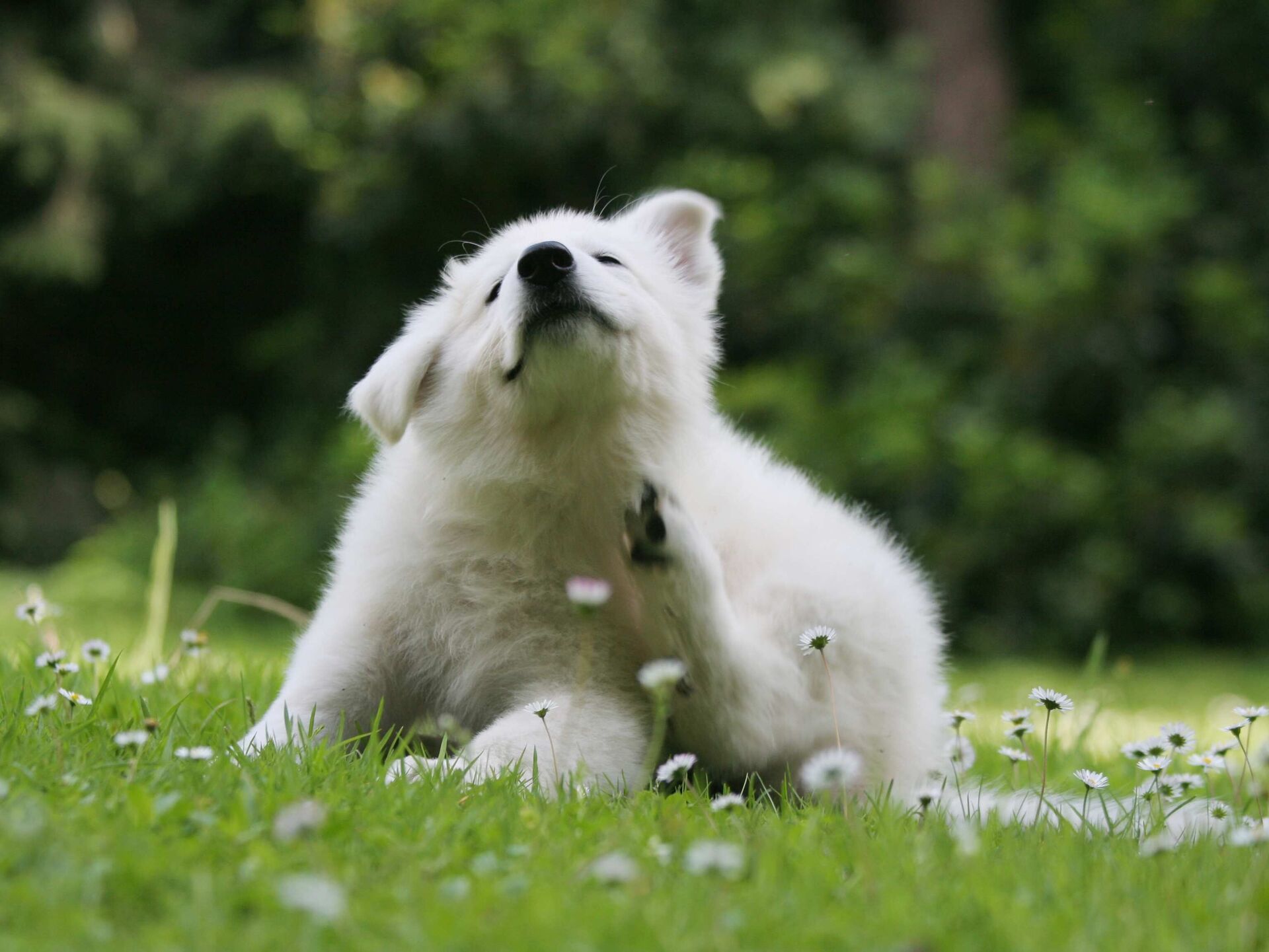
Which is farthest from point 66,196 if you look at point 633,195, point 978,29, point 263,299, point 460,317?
point 460,317

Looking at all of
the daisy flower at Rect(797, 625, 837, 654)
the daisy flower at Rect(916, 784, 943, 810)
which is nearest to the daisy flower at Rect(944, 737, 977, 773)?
the daisy flower at Rect(916, 784, 943, 810)

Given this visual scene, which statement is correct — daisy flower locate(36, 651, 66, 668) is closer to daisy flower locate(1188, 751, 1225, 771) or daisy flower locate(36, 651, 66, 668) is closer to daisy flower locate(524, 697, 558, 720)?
daisy flower locate(524, 697, 558, 720)

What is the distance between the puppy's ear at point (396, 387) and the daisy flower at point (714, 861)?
1.59 meters

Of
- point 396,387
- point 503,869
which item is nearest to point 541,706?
point 503,869

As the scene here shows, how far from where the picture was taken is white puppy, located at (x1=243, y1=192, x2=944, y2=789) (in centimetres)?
288

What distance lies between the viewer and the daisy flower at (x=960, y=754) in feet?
11.6

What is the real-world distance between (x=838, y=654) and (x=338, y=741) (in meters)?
1.18

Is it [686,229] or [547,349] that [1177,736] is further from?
[686,229]

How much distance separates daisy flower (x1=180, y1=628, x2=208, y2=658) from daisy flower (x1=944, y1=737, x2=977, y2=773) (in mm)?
2210

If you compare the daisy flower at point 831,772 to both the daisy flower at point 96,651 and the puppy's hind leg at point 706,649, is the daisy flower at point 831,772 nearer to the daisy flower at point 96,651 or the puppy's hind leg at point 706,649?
the puppy's hind leg at point 706,649

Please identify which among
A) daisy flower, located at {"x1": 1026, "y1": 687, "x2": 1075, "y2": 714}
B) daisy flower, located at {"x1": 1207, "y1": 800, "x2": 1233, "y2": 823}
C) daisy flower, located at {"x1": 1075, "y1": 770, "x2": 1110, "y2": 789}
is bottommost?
daisy flower, located at {"x1": 1207, "y1": 800, "x2": 1233, "y2": 823}

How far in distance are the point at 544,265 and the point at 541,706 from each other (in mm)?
1026

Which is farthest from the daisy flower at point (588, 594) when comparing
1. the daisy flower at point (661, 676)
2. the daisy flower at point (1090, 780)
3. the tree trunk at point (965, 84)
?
the tree trunk at point (965, 84)

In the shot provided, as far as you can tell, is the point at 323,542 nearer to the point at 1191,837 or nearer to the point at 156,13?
the point at 156,13
